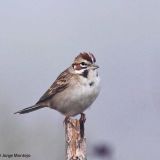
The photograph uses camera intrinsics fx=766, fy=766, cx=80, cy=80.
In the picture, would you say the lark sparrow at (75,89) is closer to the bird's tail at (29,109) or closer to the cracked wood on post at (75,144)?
the bird's tail at (29,109)

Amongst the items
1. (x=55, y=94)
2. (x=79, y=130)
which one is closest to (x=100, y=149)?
(x=79, y=130)

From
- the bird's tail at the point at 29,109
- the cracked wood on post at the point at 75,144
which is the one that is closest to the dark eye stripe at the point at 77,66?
the bird's tail at the point at 29,109

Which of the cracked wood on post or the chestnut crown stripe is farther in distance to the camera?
the chestnut crown stripe

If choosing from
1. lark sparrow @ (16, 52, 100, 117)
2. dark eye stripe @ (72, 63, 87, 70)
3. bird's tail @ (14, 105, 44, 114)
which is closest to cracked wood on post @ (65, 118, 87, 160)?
lark sparrow @ (16, 52, 100, 117)

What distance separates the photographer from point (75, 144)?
4938 mm

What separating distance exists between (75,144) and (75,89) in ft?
4.11

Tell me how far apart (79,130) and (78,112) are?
99 centimetres

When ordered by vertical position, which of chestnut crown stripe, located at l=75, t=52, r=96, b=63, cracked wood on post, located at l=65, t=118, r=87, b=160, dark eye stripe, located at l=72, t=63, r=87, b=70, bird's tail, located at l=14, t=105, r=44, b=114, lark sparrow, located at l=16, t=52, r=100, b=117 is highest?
chestnut crown stripe, located at l=75, t=52, r=96, b=63

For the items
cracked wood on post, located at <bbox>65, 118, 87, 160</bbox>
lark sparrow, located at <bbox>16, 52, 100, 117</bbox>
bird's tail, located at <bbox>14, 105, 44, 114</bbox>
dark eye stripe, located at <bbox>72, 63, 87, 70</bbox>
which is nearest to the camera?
cracked wood on post, located at <bbox>65, 118, 87, 160</bbox>

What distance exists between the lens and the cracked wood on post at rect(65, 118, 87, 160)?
484cm

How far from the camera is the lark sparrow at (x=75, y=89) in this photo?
6008 mm

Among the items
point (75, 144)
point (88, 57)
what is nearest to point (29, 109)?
point (88, 57)

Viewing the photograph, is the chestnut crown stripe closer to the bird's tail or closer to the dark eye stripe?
the dark eye stripe

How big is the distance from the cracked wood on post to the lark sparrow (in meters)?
0.81
